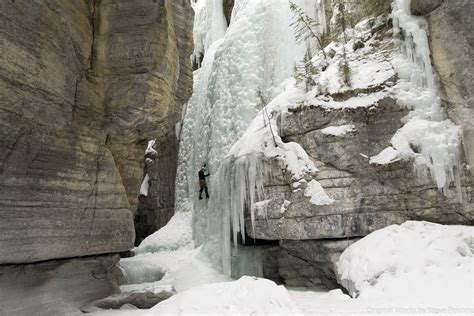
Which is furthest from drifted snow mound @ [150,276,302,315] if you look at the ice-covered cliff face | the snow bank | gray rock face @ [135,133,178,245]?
gray rock face @ [135,133,178,245]

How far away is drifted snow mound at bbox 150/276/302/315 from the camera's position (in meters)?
3.69

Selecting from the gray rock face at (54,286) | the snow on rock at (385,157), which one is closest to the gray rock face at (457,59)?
the snow on rock at (385,157)

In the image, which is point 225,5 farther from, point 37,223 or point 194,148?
point 37,223

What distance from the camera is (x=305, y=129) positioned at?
7199 mm

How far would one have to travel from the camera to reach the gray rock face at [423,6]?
21.5 ft

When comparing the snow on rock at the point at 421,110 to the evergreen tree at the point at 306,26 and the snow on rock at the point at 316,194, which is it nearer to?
the snow on rock at the point at 316,194

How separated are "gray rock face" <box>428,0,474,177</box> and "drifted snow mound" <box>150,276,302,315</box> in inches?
164

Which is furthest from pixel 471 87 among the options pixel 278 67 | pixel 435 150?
pixel 278 67

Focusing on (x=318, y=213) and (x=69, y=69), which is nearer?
(x=69, y=69)

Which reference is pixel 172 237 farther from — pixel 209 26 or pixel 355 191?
pixel 209 26

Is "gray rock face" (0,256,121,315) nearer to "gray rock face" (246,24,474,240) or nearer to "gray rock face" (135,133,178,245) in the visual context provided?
"gray rock face" (246,24,474,240)

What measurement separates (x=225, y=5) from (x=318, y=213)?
13321 mm

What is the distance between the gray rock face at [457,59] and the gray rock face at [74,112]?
5085 millimetres

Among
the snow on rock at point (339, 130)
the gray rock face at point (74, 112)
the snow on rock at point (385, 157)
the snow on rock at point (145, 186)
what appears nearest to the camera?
the gray rock face at point (74, 112)
